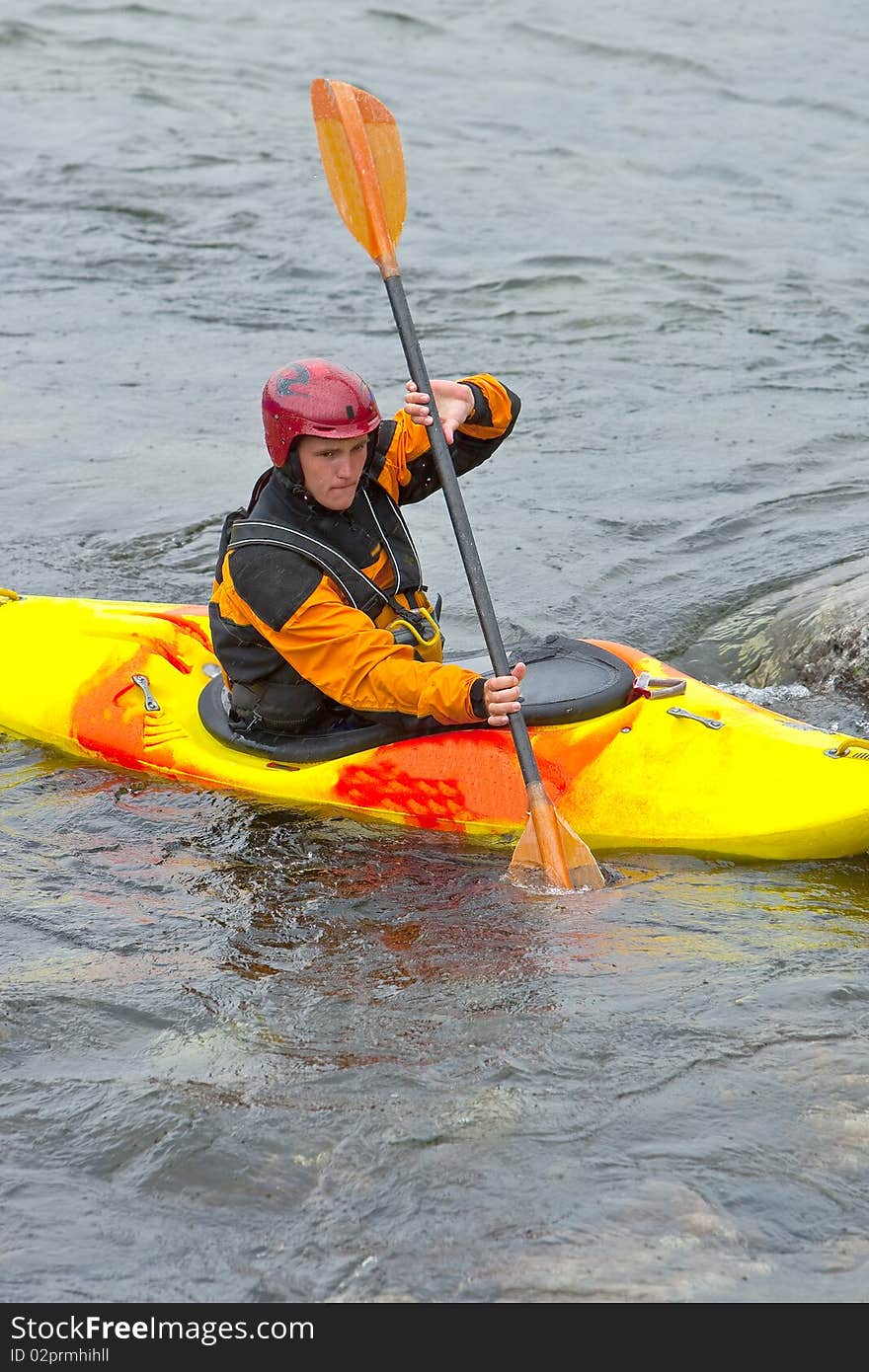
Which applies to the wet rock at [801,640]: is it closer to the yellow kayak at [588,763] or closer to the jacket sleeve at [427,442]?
the yellow kayak at [588,763]

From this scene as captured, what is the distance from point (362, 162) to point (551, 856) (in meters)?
2.10

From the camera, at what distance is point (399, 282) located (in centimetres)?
431

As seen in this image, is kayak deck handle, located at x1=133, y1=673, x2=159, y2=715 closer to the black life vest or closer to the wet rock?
the black life vest

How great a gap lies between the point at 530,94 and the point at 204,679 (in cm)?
980

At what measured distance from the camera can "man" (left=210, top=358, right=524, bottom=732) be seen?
3.98 m

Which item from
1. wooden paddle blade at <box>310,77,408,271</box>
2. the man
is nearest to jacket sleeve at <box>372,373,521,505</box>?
the man

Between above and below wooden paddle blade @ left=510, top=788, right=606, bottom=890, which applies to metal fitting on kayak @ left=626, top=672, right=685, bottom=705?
above

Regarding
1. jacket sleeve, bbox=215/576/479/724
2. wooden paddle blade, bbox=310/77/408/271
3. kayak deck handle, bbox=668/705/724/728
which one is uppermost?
wooden paddle blade, bbox=310/77/408/271

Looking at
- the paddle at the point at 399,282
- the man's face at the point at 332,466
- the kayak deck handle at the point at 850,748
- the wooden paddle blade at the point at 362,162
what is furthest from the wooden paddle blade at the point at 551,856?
the wooden paddle blade at the point at 362,162

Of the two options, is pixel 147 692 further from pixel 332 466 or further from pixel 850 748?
pixel 850 748

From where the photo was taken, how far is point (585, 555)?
6660mm

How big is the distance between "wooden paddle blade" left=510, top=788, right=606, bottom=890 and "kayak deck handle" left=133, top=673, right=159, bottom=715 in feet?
4.78

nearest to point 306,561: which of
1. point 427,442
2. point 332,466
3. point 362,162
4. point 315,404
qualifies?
point 332,466

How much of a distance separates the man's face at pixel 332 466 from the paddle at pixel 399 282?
0.23 m
